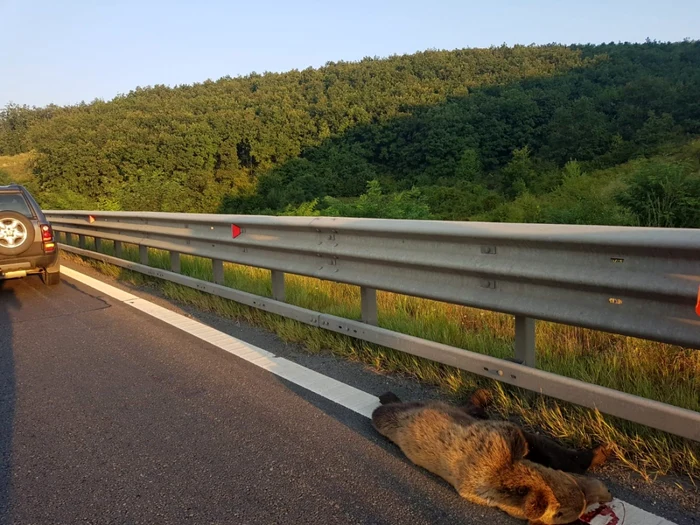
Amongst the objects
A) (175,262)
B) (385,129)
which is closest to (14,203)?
(175,262)

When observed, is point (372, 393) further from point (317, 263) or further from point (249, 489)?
point (317, 263)

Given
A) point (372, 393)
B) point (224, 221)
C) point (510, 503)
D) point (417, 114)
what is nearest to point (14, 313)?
point (224, 221)

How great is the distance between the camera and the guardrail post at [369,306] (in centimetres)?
410

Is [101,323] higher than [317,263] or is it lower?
lower

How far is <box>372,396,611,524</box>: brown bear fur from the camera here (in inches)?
78.4

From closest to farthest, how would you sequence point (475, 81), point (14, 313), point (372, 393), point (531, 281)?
point (531, 281), point (372, 393), point (14, 313), point (475, 81)

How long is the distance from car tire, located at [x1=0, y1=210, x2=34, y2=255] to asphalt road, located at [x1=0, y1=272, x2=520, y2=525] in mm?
3539

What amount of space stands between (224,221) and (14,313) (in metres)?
2.80

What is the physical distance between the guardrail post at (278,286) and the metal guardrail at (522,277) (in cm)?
1

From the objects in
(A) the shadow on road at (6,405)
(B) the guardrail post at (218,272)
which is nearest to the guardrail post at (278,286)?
(B) the guardrail post at (218,272)

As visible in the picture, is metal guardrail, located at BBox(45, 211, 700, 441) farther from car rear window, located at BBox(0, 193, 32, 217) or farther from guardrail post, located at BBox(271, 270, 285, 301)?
car rear window, located at BBox(0, 193, 32, 217)

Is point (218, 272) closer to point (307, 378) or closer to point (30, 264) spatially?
point (307, 378)

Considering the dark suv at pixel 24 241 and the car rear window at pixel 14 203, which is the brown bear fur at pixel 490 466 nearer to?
the dark suv at pixel 24 241

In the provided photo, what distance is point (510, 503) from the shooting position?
2086 mm
